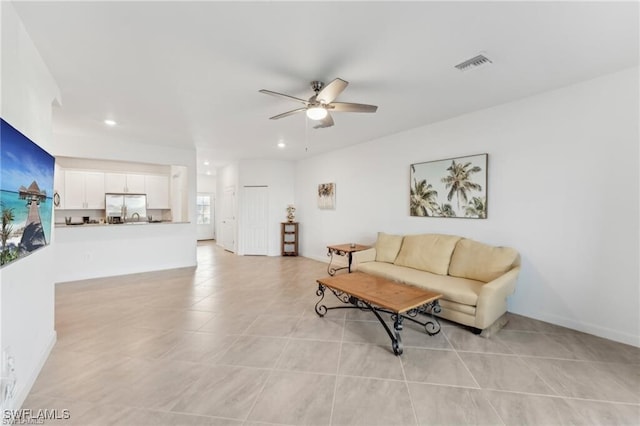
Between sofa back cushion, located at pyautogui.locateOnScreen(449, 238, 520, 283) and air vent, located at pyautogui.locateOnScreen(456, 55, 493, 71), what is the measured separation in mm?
2093

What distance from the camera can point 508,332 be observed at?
2.85 meters

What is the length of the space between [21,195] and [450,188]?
4500 mm

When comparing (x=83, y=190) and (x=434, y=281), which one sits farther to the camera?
(x=83, y=190)

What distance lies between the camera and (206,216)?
34.1 feet

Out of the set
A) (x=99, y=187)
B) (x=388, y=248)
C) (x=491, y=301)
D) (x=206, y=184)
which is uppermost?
(x=206, y=184)

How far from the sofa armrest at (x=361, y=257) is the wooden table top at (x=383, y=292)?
2.63ft

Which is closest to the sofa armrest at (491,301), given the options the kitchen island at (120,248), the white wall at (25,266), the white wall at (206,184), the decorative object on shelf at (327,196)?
the white wall at (25,266)

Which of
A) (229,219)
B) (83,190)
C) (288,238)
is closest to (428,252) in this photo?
(288,238)

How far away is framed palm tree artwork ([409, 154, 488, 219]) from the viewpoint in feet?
11.9

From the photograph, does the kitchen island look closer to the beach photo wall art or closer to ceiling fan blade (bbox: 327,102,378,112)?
the beach photo wall art

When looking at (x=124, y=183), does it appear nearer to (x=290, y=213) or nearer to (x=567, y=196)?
(x=290, y=213)

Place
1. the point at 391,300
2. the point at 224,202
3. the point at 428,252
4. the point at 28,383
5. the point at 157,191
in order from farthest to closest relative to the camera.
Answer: the point at 224,202 < the point at 157,191 < the point at 428,252 < the point at 391,300 < the point at 28,383

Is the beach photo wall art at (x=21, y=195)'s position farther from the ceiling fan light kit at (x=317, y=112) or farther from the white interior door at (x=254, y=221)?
the white interior door at (x=254, y=221)

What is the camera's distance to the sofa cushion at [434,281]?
2857 mm
